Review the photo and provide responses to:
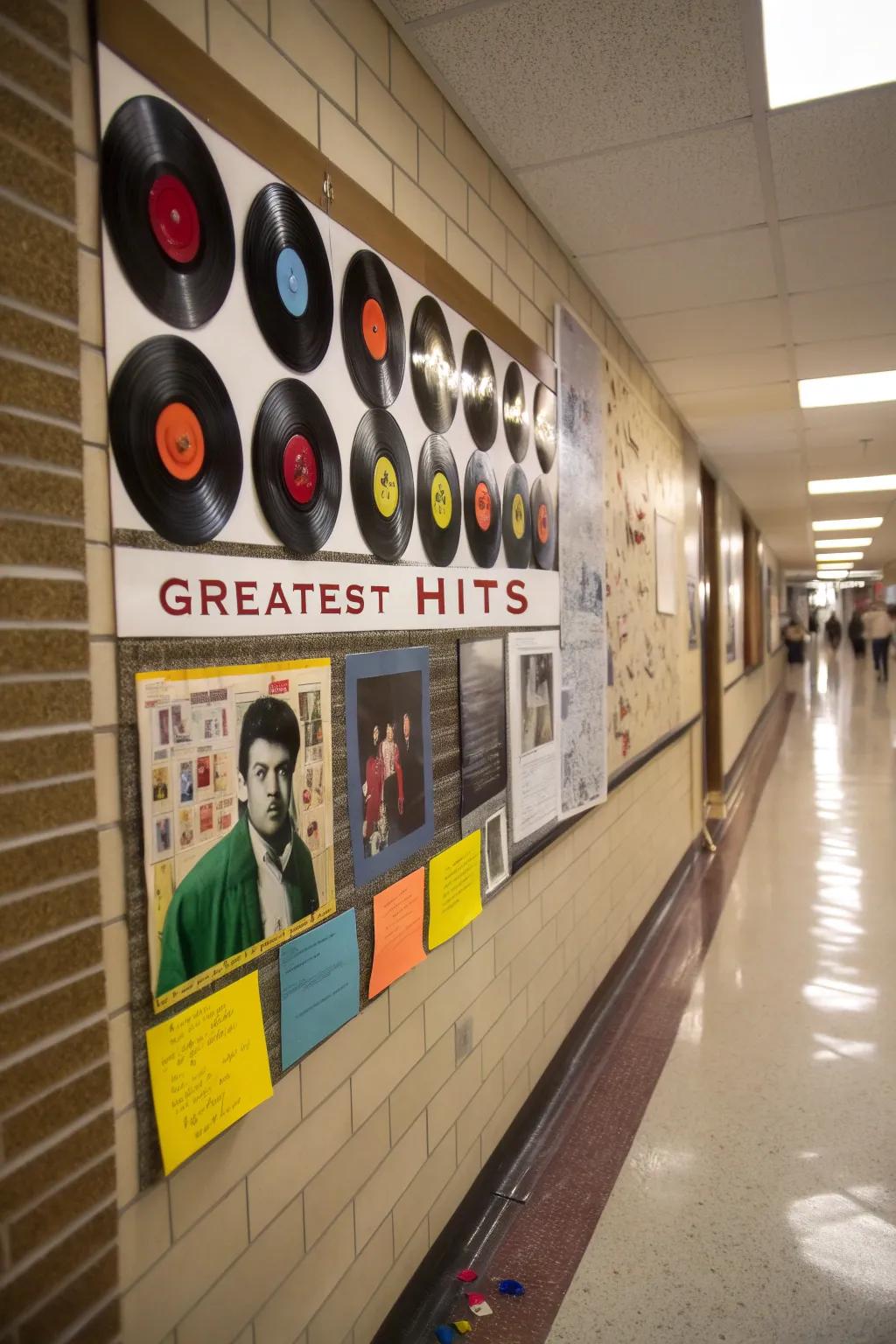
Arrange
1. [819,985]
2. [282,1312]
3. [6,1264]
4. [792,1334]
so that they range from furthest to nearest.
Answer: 1. [819,985]
2. [792,1334]
3. [282,1312]
4. [6,1264]

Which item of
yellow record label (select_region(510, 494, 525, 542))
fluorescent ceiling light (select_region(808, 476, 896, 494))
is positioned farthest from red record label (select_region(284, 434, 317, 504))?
fluorescent ceiling light (select_region(808, 476, 896, 494))

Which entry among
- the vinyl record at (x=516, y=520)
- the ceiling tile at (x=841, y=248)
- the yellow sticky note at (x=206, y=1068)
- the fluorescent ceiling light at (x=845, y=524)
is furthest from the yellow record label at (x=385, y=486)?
the fluorescent ceiling light at (x=845, y=524)

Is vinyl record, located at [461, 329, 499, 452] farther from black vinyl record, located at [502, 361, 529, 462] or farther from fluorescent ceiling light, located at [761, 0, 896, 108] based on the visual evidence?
fluorescent ceiling light, located at [761, 0, 896, 108]

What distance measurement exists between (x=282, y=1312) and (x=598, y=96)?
263cm

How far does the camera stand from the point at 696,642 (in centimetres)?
589

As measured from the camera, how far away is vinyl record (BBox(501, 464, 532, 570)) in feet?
7.80

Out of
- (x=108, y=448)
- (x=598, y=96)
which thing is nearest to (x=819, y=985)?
(x=598, y=96)

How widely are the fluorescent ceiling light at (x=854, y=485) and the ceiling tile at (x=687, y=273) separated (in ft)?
14.7

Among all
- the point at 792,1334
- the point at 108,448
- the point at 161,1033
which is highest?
the point at 108,448

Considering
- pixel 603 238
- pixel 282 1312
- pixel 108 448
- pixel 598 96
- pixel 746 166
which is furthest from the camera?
pixel 603 238

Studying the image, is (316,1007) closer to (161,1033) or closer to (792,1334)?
(161,1033)

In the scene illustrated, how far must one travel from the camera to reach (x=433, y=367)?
1.94 meters

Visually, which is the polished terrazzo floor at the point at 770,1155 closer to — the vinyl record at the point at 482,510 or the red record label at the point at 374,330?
the vinyl record at the point at 482,510

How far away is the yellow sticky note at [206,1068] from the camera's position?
1170 millimetres
